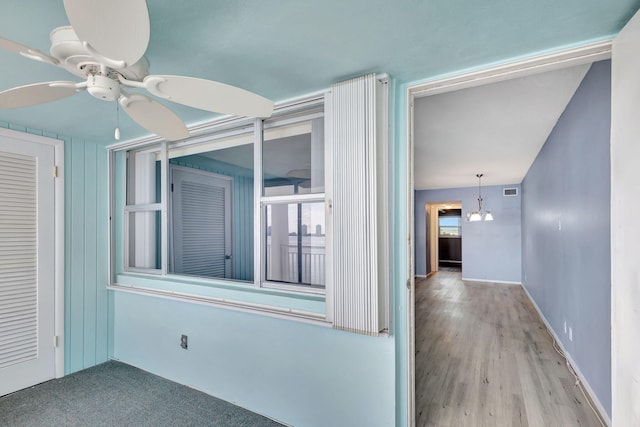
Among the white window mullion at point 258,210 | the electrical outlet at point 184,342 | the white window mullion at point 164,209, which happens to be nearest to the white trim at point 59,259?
the white window mullion at point 164,209

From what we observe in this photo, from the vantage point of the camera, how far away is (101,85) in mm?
1161

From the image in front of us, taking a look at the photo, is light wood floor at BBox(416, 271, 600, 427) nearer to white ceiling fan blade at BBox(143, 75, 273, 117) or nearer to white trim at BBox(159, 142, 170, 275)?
white ceiling fan blade at BBox(143, 75, 273, 117)

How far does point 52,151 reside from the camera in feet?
9.75

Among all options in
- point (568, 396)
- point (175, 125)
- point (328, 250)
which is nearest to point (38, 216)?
point (175, 125)

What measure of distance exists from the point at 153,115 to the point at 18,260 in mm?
2411

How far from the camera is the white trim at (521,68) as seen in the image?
61.2 inches

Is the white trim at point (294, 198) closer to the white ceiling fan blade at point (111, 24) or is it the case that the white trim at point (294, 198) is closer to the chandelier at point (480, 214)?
the white ceiling fan blade at point (111, 24)

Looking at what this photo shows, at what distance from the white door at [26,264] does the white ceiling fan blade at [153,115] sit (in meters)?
2.10

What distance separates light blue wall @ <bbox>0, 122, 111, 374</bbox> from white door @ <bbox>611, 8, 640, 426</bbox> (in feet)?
13.4

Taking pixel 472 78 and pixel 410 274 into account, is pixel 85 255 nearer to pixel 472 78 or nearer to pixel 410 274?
pixel 410 274

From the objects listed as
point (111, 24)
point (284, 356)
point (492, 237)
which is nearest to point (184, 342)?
point (284, 356)

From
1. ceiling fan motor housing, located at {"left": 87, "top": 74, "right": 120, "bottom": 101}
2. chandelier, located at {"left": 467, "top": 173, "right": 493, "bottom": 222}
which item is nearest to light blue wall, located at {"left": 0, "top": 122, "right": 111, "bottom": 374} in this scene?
ceiling fan motor housing, located at {"left": 87, "top": 74, "right": 120, "bottom": 101}

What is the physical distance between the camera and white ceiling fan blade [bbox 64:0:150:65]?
→ 797 millimetres

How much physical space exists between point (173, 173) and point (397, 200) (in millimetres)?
2413
